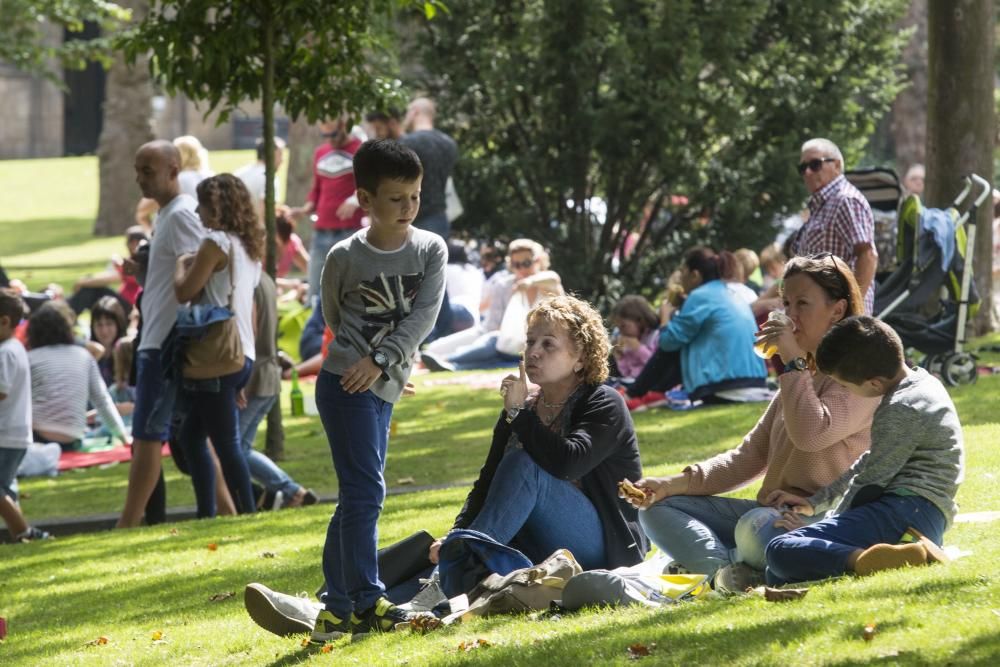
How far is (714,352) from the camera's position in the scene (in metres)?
13.6

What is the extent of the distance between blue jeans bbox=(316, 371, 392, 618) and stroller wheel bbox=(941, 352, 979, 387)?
8.20 meters

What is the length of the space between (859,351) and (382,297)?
5.60 ft

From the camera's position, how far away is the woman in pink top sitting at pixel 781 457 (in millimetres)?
6406

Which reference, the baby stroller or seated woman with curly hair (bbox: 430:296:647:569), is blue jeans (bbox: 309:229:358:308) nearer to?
the baby stroller

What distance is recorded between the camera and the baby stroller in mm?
13195

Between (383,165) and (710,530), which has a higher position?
(383,165)

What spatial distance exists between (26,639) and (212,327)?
2.76 m

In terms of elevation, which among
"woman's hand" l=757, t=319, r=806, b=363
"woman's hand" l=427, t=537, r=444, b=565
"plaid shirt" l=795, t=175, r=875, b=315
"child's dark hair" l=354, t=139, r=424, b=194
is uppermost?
"child's dark hair" l=354, t=139, r=424, b=194

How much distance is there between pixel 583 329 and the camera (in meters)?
6.75

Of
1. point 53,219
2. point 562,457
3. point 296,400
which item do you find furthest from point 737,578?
point 53,219

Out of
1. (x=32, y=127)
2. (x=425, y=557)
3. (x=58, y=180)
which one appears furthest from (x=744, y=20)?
(x=32, y=127)

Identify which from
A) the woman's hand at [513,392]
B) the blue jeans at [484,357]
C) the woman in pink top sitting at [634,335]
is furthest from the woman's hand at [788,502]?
the blue jeans at [484,357]

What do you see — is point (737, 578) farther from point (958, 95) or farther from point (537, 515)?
point (958, 95)

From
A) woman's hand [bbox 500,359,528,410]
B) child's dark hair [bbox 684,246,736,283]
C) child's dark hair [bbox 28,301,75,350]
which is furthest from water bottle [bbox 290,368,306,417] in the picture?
woman's hand [bbox 500,359,528,410]
